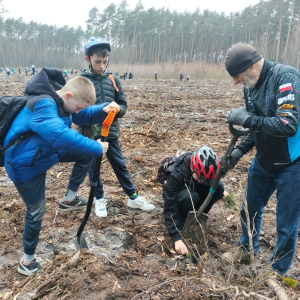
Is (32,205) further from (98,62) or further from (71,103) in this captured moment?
(98,62)

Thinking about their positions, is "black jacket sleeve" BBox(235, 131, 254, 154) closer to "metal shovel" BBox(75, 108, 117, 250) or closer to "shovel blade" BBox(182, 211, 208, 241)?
"shovel blade" BBox(182, 211, 208, 241)

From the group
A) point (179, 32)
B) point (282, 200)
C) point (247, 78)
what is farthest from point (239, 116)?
point (179, 32)

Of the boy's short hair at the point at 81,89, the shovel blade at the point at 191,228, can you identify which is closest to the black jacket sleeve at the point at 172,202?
the shovel blade at the point at 191,228

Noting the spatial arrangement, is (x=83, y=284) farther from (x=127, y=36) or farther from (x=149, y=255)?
(x=127, y=36)

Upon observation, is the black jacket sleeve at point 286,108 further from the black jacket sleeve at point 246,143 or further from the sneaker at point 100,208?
the sneaker at point 100,208

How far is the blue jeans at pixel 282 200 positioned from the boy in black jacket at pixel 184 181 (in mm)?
500

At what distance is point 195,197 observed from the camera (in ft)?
11.2

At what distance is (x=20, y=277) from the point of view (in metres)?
2.76

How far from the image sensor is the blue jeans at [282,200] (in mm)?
2439

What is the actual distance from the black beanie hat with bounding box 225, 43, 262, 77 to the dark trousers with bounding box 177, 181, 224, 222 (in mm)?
1635

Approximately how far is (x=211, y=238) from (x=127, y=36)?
69816 mm

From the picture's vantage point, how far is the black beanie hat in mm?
2332

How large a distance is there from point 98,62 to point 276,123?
2.30 m

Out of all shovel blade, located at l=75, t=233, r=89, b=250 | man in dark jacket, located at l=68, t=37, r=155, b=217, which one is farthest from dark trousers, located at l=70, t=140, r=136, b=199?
shovel blade, located at l=75, t=233, r=89, b=250
